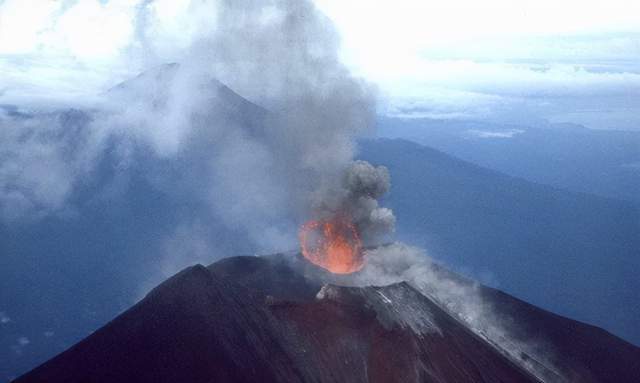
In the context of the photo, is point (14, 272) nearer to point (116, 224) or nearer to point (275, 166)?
point (116, 224)

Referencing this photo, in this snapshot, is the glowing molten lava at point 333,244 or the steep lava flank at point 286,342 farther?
the glowing molten lava at point 333,244

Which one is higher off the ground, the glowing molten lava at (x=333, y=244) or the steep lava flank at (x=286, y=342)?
the steep lava flank at (x=286, y=342)

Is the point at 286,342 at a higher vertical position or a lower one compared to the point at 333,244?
higher

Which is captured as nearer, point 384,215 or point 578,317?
point 384,215

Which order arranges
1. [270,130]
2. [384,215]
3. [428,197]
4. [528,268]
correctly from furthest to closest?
[428,197], [528,268], [270,130], [384,215]

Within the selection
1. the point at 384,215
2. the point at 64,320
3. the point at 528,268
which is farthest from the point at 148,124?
the point at 528,268

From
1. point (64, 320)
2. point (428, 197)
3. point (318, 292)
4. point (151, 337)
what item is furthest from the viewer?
point (428, 197)
